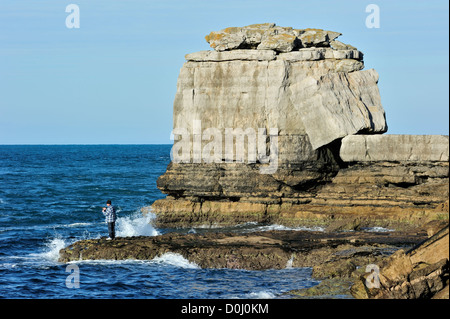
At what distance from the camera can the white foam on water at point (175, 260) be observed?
22.2 metres

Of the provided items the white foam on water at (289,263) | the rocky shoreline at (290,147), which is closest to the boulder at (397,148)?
the rocky shoreline at (290,147)

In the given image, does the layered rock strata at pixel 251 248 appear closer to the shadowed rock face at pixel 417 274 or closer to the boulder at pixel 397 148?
the shadowed rock face at pixel 417 274

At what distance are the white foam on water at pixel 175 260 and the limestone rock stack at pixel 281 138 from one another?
Answer: 6.36m

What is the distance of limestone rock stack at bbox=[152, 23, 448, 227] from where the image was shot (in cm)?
2802

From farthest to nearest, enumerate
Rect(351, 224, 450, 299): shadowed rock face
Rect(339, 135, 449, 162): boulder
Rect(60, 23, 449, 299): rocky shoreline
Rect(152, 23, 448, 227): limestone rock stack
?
1. Rect(152, 23, 448, 227): limestone rock stack
2. Rect(339, 135, 449, 162): boulder
3. Rect(60, 23, 449, 299): rocky shoreline
4. Rect(351, 224, 450, 299): shadowed rock face

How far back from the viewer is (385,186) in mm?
28000

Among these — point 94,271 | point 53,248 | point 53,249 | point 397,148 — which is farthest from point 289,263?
point 53,248

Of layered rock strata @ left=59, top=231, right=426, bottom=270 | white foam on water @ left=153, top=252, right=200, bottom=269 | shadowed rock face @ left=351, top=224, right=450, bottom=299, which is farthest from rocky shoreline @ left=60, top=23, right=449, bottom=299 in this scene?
shadowed rock face @ left=351, top=224, right=450, bottom=299

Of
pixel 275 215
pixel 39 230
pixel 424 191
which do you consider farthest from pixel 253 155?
pixel 39 230

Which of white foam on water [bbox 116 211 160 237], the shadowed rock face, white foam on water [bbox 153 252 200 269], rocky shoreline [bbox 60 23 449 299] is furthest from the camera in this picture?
white foam on water [bbox 116 211 160 237]

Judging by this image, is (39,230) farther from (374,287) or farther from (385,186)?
(374,287)

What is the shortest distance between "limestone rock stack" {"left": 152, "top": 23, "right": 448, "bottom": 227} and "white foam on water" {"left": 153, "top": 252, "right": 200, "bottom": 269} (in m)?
6.36

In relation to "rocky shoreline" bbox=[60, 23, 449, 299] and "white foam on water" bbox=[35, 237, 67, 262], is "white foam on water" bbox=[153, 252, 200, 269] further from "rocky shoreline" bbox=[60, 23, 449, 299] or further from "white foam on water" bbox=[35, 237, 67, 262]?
"white foam on water" bbox=[35, 237, 67, 262]

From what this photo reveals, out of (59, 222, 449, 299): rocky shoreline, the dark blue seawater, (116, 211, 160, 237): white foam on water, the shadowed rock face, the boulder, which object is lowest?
the dark blue seawater
